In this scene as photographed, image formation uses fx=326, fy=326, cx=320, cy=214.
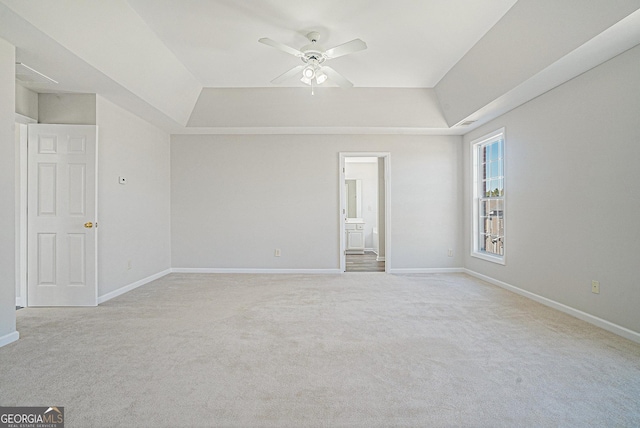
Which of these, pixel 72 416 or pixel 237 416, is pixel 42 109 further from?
pixel 237 416

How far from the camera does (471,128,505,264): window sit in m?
4.73

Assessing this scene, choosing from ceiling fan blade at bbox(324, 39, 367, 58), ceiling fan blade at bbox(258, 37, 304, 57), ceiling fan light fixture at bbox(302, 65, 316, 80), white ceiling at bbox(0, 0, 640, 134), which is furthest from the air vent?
ceiling fan blade at bbox(324, 39, 367, 58)

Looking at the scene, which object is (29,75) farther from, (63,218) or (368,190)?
(368,190)

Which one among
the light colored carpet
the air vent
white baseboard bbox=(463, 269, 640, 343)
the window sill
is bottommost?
the light colored carpet

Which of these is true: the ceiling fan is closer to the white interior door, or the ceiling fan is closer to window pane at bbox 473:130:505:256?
the white interior door

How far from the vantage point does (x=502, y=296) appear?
4.06 meters

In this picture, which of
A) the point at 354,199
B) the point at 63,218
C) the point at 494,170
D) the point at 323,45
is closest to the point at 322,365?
the point at 323,45

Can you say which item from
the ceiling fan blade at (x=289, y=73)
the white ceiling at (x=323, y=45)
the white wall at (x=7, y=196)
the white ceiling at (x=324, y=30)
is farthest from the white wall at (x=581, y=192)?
the white wall at (x=7, y=196)

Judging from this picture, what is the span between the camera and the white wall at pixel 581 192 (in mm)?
2713

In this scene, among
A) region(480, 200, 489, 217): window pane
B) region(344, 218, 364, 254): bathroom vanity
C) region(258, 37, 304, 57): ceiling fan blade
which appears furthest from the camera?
region(344, 218, 364, 254): bathroom vanity

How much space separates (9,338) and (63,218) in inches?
56.5

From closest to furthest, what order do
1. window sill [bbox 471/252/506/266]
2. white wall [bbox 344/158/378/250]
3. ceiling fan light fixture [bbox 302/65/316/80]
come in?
ceiling fan light fixture [bbox 302/65/316/80]
window sill [bbox 471/252/506/266]
white wall [bbox 344/158/378/250]

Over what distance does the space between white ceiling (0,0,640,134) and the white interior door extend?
623 mm

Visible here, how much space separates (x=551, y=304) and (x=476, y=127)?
2.82 m
